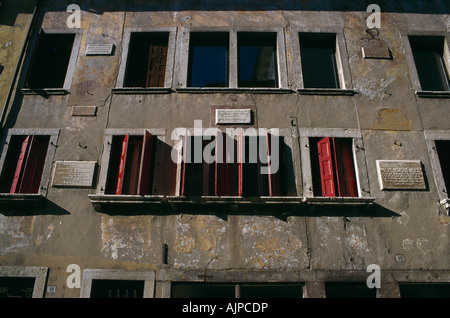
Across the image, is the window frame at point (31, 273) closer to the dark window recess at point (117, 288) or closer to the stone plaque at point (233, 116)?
the dark window recess at point (117, 288)

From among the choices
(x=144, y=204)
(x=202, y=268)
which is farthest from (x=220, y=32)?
(x=202, y=268)

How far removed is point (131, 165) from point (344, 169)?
526cm

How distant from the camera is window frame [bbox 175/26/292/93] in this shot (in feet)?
28.1

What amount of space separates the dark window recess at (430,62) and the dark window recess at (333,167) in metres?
3.36

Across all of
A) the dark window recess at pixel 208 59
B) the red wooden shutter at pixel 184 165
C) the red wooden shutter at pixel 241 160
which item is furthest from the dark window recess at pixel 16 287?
the dark window recess at pixel 208 59

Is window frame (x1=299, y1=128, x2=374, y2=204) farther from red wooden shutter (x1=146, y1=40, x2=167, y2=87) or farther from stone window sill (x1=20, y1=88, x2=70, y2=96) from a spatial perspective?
stone window sill (x1=20, y1=88, x2=70, y2=96)

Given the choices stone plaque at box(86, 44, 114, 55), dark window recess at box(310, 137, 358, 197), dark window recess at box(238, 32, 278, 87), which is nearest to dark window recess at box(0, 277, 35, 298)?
stone plaque at box(86, 44, 114, 55)

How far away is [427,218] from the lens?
285 inches

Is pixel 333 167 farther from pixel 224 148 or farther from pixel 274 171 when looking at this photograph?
pixel 224 148

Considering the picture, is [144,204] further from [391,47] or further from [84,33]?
[391,47]

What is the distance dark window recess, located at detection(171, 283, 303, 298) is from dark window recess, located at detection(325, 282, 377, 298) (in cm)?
63

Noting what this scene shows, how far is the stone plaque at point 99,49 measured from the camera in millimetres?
9063

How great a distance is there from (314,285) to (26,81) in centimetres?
898

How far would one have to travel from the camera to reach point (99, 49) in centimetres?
910
